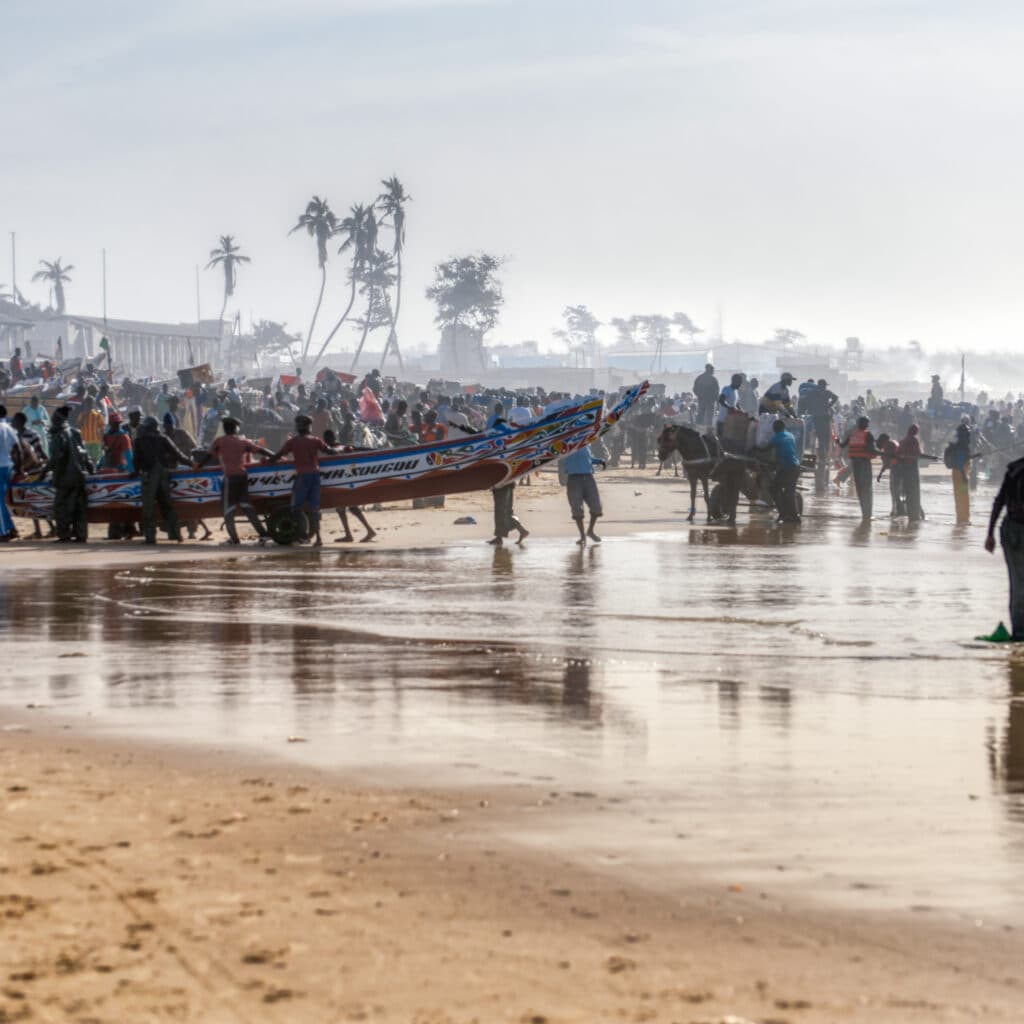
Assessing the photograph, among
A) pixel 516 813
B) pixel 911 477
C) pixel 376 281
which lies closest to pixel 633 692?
pixel 516 813

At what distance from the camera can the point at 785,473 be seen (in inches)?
→ 1008

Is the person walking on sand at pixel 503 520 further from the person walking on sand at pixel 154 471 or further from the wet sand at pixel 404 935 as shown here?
the wet sand at pixel 404 935

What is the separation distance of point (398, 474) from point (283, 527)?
A: 5.84ft

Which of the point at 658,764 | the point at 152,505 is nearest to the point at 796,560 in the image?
the point at 152,505

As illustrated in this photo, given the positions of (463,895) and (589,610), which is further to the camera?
(589,610)

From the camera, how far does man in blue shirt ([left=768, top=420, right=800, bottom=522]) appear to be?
2552 cm

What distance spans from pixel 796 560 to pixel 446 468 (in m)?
5.20

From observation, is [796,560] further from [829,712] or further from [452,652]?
[829,712]

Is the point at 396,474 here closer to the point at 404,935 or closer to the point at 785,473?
the point at 785,473

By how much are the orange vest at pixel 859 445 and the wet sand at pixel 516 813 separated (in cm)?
1342

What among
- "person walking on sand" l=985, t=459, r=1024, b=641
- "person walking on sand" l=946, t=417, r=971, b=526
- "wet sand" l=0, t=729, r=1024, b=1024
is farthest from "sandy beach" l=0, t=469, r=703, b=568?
"wet sand" l=0, t=729, r=1024, b=1024

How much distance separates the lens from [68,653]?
11.6 m

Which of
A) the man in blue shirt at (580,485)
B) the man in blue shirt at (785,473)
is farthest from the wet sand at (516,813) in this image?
the man in blue shirt at (785,473)

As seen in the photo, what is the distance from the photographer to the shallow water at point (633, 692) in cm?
655
